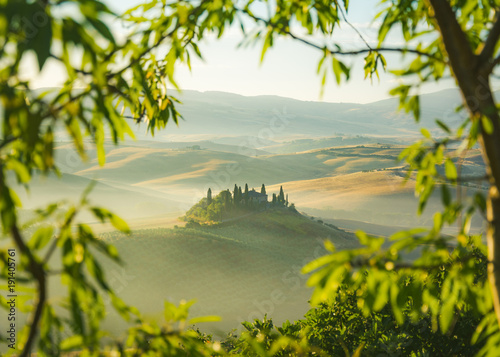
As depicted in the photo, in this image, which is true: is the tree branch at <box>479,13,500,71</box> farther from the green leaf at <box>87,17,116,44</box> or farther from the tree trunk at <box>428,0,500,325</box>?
the green leaf at <box>87,17,116,44</box>

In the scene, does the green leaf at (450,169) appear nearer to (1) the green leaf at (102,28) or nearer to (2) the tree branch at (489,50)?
(2) the tree branch at (489,50)

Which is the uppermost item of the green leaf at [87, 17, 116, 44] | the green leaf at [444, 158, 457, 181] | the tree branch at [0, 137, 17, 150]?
the green leaf at [87, 17, 116, 44]

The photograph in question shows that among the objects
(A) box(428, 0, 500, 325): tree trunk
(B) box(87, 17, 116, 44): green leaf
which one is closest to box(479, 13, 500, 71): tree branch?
(A) box(428, 0, 500, 325): tree trunk

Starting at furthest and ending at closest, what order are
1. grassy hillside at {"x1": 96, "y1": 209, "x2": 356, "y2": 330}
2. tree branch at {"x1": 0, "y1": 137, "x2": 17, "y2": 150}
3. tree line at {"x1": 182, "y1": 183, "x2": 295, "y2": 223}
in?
tree line at {"x1": 182, "y1": 183, "x2": 295, "y2": 223}, grassy hillside at {"x1": 96, "y1": 209, "x2": 356, "y2": 330}, tree branch at {"x1": 0, "y1": 137, "x2": 17, "y2": 150}

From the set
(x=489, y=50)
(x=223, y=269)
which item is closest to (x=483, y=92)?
(x=489, y=50)

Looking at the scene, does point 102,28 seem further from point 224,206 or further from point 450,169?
point 224,206

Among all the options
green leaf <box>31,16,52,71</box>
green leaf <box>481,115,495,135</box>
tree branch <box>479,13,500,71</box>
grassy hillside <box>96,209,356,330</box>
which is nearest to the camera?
green leaf <box>31,16,52,71</box>

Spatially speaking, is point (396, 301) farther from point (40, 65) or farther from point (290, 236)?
point (290, 236)

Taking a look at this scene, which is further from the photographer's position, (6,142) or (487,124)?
(487,124)

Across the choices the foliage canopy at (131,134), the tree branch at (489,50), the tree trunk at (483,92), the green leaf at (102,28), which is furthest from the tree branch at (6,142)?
the tree branch at (489,50)

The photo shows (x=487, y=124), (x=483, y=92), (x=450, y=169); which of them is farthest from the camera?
(x=450, y=169)

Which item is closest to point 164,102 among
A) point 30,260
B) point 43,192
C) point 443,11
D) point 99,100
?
point 99,100
